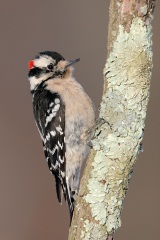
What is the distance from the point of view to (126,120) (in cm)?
243

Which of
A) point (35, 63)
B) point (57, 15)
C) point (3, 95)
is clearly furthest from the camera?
point (57, 15)

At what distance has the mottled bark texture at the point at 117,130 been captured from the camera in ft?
7.81

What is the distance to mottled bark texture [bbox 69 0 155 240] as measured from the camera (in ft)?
7.81

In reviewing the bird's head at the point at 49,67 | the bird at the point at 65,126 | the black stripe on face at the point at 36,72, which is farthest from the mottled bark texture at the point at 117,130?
the black stripe on face at the point at 36,72

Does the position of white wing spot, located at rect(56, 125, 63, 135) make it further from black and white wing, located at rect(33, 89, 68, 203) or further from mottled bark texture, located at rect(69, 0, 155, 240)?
mottled bark texture, located at rect(69, 0, 155, 240)

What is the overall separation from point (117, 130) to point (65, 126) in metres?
1.08

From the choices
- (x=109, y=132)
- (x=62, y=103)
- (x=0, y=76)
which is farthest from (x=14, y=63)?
(x=109, y=132)

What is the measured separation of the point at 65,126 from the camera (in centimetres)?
350

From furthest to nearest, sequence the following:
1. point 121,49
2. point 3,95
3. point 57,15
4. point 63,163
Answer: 1. point 57,15
2. point 3,95
3. point 63,163
4. point 121,49

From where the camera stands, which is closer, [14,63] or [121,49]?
[121,49]

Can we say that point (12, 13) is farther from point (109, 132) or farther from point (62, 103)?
point (109, 132)

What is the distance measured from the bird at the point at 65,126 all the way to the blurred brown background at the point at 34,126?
662 mm

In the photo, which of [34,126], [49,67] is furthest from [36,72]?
[34,126]

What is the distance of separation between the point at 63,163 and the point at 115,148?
1.10 metres
